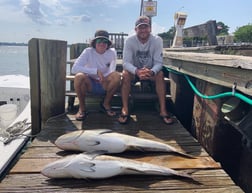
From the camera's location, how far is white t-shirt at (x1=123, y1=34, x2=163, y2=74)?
3911 millimetres

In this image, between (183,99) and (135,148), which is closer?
(135,148)

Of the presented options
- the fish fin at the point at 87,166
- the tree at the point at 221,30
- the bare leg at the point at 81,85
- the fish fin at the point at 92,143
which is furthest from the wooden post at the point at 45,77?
the tree at the point at 221,30

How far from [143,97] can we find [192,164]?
190 centimetres

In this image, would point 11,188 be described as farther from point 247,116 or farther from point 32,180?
point 247,116

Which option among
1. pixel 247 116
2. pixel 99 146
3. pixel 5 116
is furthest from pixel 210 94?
pixel 5 116

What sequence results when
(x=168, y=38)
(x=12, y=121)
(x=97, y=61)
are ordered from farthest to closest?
(x=168, y=38)
(x=12, y=121)
(x=97, y=61)

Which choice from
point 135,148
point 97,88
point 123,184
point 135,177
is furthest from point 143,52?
point 123,184

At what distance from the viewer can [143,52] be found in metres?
4.03

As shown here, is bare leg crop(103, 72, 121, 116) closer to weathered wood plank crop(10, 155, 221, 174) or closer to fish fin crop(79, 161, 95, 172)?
weathered wood plank crop(10, 155, 221, 174)

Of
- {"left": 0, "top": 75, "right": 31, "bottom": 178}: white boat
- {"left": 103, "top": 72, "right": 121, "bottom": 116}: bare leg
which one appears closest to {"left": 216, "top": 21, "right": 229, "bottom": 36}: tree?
{"left": 103, "top": 72, "right": 121, "bottom": 116}: bare leg

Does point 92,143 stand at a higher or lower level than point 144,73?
lower

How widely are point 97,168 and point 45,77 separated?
195cm

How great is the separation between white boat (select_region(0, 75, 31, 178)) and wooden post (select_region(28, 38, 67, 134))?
280 millimetres

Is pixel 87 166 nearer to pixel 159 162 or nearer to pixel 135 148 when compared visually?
pixel 135 148
